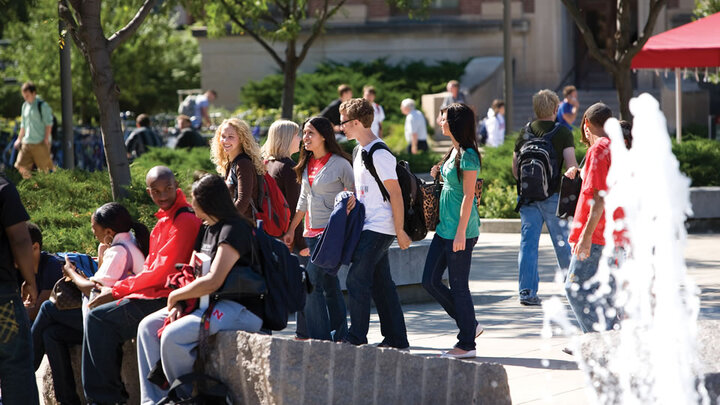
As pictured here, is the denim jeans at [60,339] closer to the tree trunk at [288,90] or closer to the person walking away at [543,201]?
the person walking away at [543,201]

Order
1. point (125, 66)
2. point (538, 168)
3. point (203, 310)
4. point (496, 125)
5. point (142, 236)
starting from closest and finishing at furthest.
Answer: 1. point (203, 310)
2. point (142, 236)
3. point (538, 168)
4. point (496, 125)
5. point (125, 66)

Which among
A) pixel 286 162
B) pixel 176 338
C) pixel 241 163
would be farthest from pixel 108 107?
pixel 176 338

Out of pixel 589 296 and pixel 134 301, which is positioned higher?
pixel 134 301

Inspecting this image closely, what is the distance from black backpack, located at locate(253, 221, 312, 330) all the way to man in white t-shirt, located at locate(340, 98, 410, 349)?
4.49ft

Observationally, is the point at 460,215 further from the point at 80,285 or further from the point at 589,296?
the point at 80,285

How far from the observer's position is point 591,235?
7.12 metres

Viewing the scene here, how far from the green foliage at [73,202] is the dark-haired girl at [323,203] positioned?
2.97 meters

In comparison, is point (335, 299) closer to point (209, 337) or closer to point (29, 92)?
point (209, 337)

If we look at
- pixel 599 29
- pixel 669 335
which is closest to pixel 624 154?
pixel 669 335

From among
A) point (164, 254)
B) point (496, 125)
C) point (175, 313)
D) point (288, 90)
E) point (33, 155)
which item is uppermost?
point (164, 254)

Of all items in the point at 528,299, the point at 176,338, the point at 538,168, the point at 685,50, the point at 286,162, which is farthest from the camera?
the point at 685,50

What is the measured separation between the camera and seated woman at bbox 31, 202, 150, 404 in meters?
6.73

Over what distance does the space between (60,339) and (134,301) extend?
711 millimetres

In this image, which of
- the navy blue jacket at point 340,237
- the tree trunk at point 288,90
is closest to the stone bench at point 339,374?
the navy blue jacket at point 340,237
